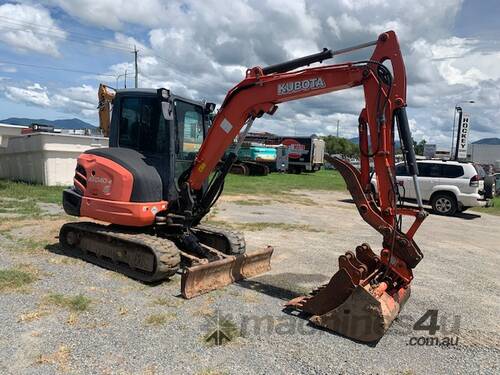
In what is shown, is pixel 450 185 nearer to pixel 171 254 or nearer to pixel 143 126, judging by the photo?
pixel 143 126

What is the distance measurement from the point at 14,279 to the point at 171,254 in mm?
2079

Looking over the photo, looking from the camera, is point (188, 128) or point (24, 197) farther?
point (24, 197)

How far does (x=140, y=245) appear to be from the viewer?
679cm

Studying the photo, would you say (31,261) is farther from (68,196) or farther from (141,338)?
(141,338)

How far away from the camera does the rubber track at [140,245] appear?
6500mm

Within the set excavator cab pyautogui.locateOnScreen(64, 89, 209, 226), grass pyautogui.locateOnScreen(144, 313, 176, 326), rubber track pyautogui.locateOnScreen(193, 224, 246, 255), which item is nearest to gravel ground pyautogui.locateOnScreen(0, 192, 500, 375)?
grass pyautogui.locateOnScreen(144, 313, 176, 326)

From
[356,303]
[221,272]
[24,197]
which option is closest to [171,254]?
[221,272]

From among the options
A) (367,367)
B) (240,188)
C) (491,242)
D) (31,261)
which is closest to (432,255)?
(491,242)

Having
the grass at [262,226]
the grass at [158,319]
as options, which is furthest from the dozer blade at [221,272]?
the grass at [262,226]

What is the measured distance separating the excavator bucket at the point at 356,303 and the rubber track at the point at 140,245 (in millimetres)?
1851

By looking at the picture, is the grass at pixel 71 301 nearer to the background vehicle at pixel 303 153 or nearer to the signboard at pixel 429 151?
the background vehicle at pixel 303 153

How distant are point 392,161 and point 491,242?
7.67m

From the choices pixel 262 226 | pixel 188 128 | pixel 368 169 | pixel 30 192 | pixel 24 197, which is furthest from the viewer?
pixel 30 192

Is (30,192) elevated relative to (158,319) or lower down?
elevated
